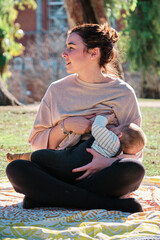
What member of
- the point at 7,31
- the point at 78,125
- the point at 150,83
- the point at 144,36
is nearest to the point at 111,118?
the point at 78,125

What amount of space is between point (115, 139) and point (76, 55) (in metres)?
0.72

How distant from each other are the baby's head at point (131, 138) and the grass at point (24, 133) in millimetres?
1561

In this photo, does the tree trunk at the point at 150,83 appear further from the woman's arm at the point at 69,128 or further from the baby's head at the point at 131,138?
the baby's head at the point at 131,138

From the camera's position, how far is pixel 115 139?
2.83 m

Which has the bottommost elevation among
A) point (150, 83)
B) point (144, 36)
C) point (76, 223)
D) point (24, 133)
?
point (150, 83)

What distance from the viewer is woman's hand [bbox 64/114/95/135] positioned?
10.1 feet

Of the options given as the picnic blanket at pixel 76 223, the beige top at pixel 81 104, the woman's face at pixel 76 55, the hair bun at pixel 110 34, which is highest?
the hair bun at pixel 110 34

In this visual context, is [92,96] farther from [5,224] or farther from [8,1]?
[8,1]

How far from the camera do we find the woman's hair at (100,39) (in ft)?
10.5

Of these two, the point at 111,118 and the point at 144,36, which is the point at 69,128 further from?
the point at 144,36

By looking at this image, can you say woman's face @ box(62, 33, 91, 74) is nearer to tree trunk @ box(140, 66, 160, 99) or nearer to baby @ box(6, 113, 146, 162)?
baby @ box(6, 113, 146, 162)

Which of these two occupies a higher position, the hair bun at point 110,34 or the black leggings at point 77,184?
the hair bun at point 110,34

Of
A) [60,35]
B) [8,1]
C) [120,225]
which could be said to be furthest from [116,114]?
[60,35]

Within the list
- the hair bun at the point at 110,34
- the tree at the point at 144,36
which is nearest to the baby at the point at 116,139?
the hair bun at the point at 110,34
